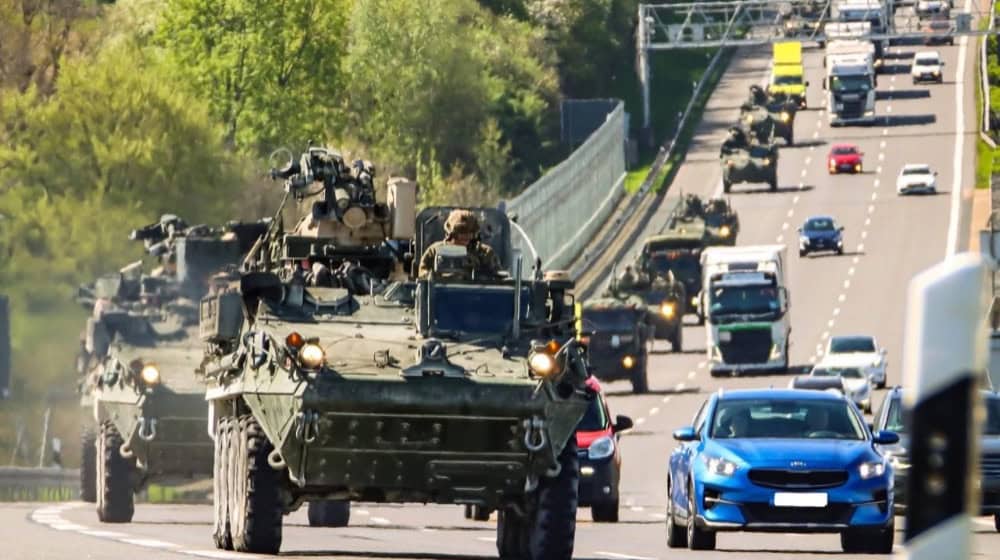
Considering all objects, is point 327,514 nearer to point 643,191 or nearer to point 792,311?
point 792,311

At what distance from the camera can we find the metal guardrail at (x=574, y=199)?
90.5 meters

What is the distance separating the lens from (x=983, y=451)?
83.5 feet

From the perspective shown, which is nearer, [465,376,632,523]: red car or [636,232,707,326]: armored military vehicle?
[465,376,632,523]: red car

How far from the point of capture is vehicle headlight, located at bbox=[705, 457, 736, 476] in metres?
20.0

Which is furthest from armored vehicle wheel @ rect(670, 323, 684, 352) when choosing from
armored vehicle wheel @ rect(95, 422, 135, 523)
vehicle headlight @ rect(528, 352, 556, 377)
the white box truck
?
vehicle headlight @ rect(528, 352, 556, 377)

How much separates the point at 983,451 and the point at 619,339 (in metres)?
37.9

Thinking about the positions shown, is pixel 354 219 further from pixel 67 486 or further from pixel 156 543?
pixel 67 486

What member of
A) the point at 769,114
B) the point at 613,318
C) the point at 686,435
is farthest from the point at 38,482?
the point at 769,114

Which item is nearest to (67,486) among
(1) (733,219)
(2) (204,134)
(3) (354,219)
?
→ (3) (354,219)

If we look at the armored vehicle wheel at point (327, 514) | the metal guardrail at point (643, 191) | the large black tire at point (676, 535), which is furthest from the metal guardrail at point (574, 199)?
the large black tire at point (676, 535)

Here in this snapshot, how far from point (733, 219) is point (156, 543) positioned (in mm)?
72242

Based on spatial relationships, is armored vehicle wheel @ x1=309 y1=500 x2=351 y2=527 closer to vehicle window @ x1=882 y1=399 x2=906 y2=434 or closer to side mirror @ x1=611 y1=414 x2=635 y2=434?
side mirror @ x1=611 y1=414 x2=635 y2=434

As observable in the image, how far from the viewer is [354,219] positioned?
22.2 meters

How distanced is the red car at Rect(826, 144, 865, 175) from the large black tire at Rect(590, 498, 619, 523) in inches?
3455
